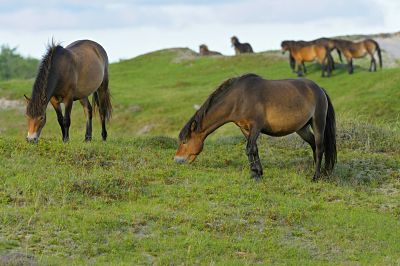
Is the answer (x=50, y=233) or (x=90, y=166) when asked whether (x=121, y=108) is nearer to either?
(x=90, y=166)

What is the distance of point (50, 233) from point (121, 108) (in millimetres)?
22869

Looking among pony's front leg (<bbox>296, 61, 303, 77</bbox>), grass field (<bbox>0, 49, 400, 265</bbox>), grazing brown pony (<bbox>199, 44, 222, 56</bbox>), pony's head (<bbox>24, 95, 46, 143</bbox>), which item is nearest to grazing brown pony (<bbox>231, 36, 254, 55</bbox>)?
grazing brown pony (<bbox>199, 44, 222, 56</bbox>)

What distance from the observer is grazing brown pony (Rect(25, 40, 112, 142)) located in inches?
483

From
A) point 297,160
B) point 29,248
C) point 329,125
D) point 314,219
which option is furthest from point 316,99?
point 29,248

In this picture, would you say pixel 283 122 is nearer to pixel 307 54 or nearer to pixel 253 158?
pixel 253 158

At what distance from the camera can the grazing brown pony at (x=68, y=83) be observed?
12.3 metres

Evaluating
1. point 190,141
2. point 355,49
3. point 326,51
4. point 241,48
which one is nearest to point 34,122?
point 190,141

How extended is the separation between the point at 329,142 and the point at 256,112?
63.3 inches

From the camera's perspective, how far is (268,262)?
7.41 m

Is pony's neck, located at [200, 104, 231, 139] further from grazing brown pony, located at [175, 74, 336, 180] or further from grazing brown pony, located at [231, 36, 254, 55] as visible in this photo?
grazing brown pony, located at [231, 36, 254, 55]

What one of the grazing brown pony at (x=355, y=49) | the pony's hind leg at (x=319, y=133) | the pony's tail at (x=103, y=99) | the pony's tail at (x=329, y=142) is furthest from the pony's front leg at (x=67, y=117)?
the grazing brown pony at (x=355, y=49)

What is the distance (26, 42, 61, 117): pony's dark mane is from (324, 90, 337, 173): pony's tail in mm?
4982

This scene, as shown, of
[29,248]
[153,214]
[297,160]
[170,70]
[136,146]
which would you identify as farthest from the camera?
[170,70]

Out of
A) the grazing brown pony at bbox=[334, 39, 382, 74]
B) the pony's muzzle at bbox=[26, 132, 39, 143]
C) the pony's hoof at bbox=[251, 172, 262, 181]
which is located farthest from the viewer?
the grazing brown pony at bbox=[334, 39, 382, 74]
